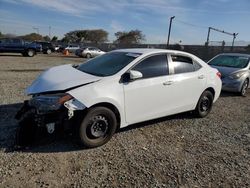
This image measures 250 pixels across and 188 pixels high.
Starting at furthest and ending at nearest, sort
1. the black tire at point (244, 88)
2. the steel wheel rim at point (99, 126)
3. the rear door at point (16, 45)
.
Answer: the rear door at point (16, 45)
the black tire at point (244, 88)
the steel wheel rim at point (99, 126)

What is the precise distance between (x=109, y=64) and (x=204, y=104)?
2.66 m

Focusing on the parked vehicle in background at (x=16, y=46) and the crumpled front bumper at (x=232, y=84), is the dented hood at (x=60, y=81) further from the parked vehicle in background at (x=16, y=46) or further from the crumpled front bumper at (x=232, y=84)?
the parked vehicle in background at (x=16, y=46)

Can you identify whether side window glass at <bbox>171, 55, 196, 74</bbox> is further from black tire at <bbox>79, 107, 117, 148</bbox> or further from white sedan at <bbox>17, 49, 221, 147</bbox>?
black tire at <bbox>79, 107, 117, 148</bbox>

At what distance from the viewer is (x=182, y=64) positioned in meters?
5.54

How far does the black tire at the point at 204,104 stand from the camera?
19.7 feet

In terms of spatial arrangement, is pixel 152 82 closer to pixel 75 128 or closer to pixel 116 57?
pixel 116 57

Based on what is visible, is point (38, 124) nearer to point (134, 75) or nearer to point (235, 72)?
point (134, 75)

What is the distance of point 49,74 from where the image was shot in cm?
481

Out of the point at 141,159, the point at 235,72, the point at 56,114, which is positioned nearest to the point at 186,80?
the point at 141,159

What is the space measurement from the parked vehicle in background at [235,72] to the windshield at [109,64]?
539 centimetres

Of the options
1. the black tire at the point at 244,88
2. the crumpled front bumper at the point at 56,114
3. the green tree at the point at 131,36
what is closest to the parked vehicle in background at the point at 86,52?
the black tire at the point at 244,88

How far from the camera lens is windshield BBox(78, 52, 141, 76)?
4.66 meters

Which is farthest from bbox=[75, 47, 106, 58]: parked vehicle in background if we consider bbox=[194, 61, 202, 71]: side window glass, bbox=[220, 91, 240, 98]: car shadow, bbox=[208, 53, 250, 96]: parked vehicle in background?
bbox=[194, 61, 202, 71]: side window glass

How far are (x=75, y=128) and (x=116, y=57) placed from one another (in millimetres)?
1845
